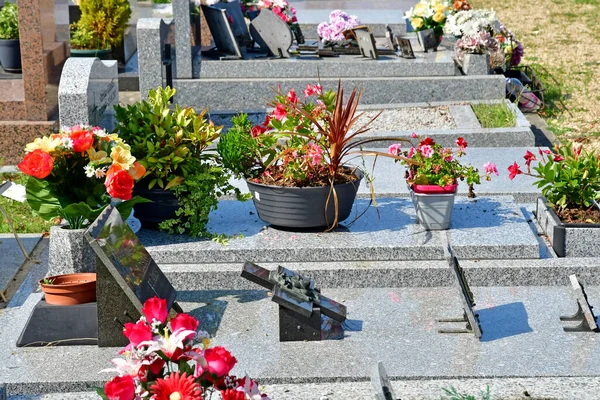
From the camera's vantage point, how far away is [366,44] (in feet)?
34.7

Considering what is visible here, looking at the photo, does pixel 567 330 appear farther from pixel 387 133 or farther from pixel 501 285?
pixel 387 133

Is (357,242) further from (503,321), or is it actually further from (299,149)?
(503,321)

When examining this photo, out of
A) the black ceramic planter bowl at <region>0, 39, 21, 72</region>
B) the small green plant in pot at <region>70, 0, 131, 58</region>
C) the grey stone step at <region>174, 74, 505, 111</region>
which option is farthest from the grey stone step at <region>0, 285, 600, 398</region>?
the small green plant in pot at <region>70, 0, 131, 58</region>

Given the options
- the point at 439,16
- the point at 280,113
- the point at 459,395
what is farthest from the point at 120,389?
the point at 439,16

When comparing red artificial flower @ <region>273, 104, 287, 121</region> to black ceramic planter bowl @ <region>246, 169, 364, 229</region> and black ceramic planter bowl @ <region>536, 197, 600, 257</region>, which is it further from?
black ceramic planter bowl @ <region>536, 197, 600, 257</region>

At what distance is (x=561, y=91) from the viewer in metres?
12.4

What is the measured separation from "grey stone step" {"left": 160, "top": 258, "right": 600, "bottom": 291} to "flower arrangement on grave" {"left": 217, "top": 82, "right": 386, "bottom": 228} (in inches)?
15.2

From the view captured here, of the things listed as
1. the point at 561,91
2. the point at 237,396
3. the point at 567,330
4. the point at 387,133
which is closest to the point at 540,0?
the point at 561,91

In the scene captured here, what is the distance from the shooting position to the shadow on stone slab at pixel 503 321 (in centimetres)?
460

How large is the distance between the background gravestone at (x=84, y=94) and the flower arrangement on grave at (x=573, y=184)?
2602mm

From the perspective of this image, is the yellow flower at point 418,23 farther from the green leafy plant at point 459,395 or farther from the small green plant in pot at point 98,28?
the green leafy plant at point 459,395

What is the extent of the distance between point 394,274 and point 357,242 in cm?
31

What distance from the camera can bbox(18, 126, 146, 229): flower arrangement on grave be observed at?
4.71m

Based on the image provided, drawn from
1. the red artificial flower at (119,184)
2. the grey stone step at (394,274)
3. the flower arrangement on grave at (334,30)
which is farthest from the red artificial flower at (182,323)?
the flower arrangement on grave at (334,30)
